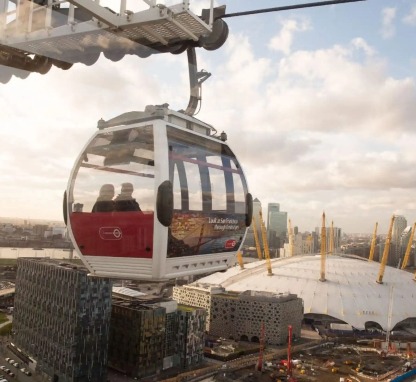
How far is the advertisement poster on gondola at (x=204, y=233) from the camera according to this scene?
4379 millimetres

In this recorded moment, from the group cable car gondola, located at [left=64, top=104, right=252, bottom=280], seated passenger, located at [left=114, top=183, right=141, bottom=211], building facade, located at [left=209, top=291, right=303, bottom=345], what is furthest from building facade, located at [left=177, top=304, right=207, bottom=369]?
seated passenger, located at [left=114, top=183, right=141, bottom=211]

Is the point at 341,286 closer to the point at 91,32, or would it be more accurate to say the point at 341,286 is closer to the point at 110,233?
the point at 110,233

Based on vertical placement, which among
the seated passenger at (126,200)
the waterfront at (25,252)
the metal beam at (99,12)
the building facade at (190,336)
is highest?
the metal beam at (99,12)

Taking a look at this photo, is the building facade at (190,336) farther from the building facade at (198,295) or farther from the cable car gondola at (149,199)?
the cable car gondola at (149,199)

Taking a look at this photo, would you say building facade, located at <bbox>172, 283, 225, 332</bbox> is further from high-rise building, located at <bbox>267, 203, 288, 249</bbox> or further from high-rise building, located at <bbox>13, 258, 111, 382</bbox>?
high-rise building, located at <bbox>267, 203, 288, 249</bbox>

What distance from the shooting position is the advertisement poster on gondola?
4379 mm

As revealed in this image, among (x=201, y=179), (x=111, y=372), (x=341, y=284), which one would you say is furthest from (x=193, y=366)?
(x=201, y=179)

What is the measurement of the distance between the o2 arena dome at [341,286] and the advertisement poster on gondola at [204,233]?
5568 cm

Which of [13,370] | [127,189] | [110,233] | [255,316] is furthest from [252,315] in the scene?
[127,189]

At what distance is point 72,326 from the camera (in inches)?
1320

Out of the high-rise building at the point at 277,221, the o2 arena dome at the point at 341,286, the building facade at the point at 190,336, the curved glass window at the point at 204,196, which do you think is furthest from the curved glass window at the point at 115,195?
the high-rise building at the point at 277,221

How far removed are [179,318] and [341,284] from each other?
3235cm

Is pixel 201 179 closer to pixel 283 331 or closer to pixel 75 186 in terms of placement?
pixel 75 186

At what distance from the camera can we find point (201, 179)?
16.7ft
